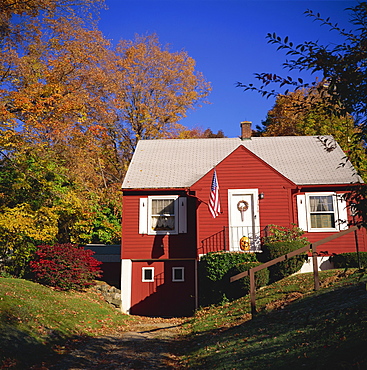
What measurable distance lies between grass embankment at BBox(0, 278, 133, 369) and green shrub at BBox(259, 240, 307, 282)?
6203 mm

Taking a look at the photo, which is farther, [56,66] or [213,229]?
[56,66]

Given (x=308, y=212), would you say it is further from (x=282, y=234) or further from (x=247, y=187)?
(x=247, y=187)

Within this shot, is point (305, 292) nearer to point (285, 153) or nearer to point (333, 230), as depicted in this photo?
point (333, 230)

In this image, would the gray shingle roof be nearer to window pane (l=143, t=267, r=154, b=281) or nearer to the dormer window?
the dormer window

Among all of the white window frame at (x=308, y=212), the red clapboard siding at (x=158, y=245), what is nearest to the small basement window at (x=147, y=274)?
the red clapboard siding at (x=158, y=245)

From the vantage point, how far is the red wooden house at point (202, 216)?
17.8 metres

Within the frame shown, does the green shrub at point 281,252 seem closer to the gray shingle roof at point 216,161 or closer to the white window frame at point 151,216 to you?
the gray shingle roof at point 216,161

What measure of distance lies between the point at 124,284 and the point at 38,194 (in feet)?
19.5

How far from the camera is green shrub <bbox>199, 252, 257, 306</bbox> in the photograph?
16031 mm

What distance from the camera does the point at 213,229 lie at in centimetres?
1781

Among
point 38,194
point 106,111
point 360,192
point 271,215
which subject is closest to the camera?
point 360,192

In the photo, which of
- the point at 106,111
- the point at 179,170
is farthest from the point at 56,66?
the point at 179,170

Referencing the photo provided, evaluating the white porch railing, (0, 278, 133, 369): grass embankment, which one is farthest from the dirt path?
the white porch railing

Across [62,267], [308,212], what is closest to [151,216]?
[62,267]
